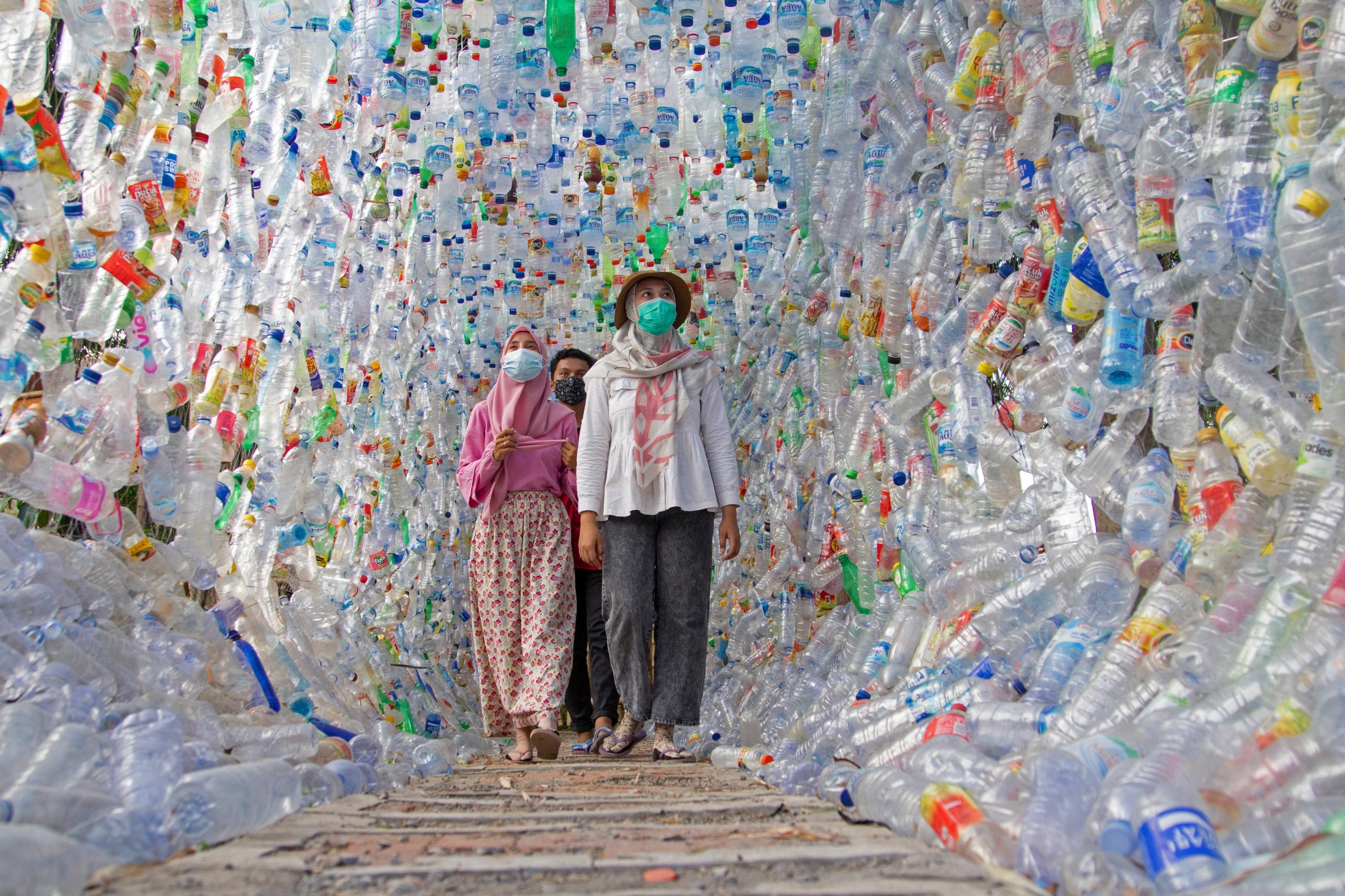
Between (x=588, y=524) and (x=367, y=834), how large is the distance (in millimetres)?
1904

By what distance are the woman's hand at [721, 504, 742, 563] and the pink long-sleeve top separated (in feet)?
2.87

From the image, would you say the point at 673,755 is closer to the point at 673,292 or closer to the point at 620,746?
the point at 620,746

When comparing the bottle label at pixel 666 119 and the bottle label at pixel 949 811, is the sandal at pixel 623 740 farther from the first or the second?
the bottle label at pixel 666 119

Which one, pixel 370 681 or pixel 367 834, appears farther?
pixel 370 681

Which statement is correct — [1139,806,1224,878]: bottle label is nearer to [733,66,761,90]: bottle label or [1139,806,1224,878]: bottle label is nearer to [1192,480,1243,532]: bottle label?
[1192,480,1243,532]: bottle label

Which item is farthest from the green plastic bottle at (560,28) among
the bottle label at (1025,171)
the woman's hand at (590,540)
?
the bottle label at (1025,171)

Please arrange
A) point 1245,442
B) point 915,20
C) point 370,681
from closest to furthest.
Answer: point 1245,442 → point 915,20 → point 370,681

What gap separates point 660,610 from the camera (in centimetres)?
354

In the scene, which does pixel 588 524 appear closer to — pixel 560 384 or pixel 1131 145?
pixel 560 384

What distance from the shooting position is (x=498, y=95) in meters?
4.37

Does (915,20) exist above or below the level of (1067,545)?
above

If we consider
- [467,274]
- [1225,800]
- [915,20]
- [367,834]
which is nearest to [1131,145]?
[915,20]

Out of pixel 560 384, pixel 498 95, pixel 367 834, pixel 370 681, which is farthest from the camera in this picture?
pixel 560 384

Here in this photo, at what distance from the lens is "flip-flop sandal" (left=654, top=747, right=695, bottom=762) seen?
3.30 m
